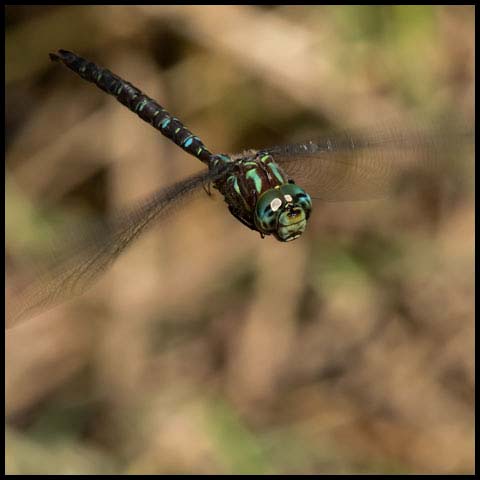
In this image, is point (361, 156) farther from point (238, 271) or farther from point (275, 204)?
point (238, 271)

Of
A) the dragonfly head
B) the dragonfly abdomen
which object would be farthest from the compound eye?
the dragonfly abdomen

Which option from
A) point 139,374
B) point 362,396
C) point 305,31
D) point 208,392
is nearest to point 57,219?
point 139,374

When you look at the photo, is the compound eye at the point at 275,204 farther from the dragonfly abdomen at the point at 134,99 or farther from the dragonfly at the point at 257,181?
the dragonfly abdomen at the point at 134,99

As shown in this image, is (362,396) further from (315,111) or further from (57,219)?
(57,219)

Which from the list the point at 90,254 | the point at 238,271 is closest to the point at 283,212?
the point at 90,254

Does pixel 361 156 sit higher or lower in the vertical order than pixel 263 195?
higher
